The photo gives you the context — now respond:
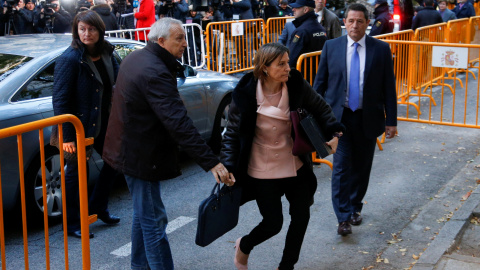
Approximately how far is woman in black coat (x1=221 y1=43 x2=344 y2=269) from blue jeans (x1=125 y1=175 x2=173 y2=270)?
0.53 metres

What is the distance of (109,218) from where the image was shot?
19.8ft

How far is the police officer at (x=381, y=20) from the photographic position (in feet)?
38.8

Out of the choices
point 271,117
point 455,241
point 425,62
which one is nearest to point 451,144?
point 425,62

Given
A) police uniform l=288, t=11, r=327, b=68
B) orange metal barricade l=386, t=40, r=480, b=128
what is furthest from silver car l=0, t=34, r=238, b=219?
orange metal barricade l=386, t=40, r=480, b=128

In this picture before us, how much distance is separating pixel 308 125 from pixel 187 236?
1878mm

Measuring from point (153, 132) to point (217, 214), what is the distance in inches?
26.4

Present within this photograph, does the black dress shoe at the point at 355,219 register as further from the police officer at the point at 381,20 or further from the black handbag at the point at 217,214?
the police officer at the point at 381,20

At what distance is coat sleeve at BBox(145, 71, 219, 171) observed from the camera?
416cm

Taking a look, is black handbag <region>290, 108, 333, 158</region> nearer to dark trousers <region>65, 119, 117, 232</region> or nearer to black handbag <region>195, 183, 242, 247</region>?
black handbag <region>195, 183, 242, 247</region>

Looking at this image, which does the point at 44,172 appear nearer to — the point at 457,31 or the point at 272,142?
the point at 272,142

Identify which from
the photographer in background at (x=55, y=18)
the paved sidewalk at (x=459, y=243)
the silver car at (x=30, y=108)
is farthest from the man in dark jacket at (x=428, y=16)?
the silver car at (x=30, y=108)

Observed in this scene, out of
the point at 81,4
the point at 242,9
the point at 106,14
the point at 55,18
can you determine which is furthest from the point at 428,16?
the point at 55,18

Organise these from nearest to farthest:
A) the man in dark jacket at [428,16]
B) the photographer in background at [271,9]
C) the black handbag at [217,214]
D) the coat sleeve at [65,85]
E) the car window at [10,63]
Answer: the black handbag at [217,214], the coat sleeve at [65,85], the car window at [10,63], the man in dark jacket at [428,16], the photographer in background at [271,9]

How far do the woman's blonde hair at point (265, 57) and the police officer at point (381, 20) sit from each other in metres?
7.79
